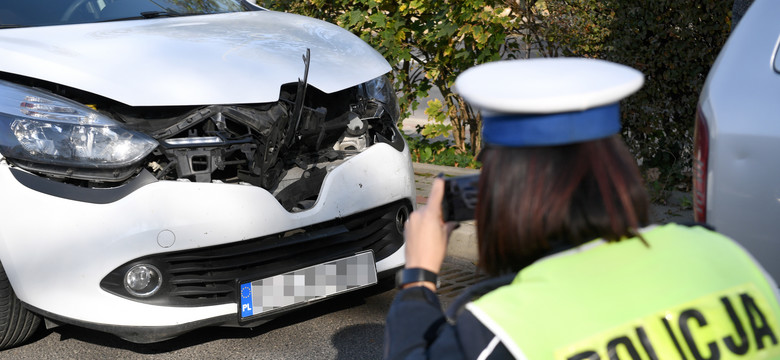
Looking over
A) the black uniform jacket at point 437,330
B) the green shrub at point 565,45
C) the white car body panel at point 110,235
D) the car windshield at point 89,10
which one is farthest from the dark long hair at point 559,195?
the green shrub at point 565,45

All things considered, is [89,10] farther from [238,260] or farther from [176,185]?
[238,260]

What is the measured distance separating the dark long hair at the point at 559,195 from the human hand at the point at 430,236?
0.70 ft

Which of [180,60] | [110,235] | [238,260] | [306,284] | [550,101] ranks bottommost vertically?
[306,284]

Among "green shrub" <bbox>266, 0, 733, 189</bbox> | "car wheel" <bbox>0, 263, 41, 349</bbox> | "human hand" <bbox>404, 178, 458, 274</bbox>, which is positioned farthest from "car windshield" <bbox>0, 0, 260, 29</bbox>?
"human hand" <bbox>404, 178, 458, 274</bbox>

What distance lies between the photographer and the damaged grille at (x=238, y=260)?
3.32 m

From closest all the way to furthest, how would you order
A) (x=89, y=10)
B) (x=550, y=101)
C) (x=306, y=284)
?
(x=550, y=101)
(x=306, y=284)
(x=89, y=10)

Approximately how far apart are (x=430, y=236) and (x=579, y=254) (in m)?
0.32

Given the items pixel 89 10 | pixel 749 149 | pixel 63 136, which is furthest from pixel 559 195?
pixel 89 10

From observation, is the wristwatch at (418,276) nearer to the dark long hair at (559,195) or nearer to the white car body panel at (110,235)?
the dark long hair at (559,195)

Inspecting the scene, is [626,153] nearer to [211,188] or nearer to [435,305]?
[435,305]

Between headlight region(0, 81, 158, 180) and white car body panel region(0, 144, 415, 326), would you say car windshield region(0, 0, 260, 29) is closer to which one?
headlight region(0, 81, 158, 180)

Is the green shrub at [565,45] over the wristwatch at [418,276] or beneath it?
beneath

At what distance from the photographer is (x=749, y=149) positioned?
8.44 feet

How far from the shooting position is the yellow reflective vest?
131 cm
